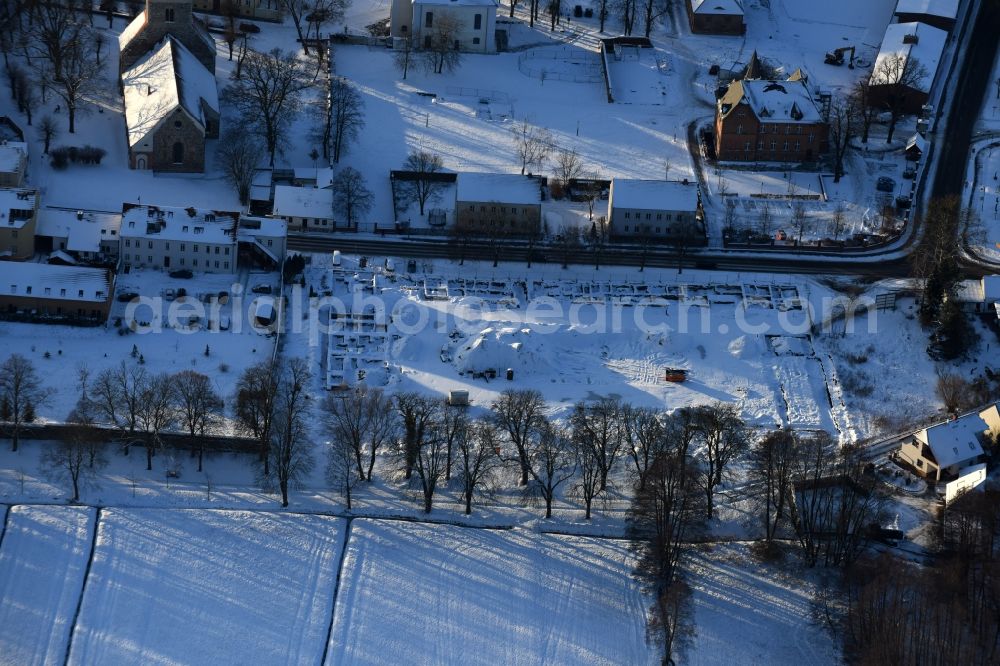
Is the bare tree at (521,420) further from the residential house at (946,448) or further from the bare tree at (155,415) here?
the residential house at (946,448)

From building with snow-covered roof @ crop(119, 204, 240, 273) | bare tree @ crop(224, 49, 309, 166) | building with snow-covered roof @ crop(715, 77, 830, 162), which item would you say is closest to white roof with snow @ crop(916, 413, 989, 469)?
building with snow-covered roof @ crop(715, 77, 830, 162)

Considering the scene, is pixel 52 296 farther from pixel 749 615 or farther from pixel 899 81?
pixel 899 81

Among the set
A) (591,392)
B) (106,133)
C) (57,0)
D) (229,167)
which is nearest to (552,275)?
(591,392)

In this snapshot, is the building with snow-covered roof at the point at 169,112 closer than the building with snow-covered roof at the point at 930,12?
Yes

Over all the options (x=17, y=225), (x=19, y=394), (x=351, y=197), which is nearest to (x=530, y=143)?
(x=351, y=197)

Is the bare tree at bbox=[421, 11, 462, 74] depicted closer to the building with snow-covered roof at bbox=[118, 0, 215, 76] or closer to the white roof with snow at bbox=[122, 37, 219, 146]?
the white roof with snow at bbox=[122, 37, 219, 146]

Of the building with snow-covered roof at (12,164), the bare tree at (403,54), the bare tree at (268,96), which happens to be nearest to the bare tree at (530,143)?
the bare tree at (403,54)

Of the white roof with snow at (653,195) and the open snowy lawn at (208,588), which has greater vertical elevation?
the white roof with snow at (653,195)
